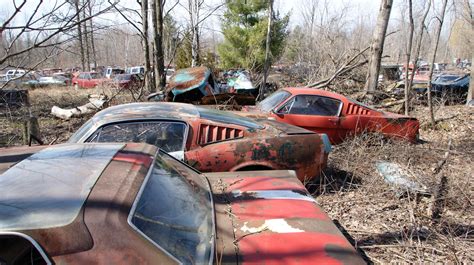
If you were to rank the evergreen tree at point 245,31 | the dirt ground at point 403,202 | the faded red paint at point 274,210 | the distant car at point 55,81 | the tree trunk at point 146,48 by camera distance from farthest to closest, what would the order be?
the distant car at point 55,81, the evergreen tree at point 245,31, the tree trunk at point 146,48, the dirt ground at point 403,202, the faded red paint at point 274,210

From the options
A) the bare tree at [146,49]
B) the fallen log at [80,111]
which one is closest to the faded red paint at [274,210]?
the fallen log at [80,111]

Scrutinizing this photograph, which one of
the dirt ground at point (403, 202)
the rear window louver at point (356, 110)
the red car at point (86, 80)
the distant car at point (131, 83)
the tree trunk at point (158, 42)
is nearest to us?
the dirt ground at point (403, 202)

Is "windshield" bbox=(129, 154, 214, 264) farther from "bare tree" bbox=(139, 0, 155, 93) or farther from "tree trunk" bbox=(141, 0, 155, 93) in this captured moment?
"bare tree" bbox=(139, 0, 155, 93)

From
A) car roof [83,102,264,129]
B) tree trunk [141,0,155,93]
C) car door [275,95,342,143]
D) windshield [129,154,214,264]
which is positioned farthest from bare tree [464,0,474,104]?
windshield [129,154,214,264]

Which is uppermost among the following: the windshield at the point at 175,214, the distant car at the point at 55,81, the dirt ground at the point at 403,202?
the windshield at the point at 175,214

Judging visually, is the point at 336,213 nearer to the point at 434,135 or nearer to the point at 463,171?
the point at 463,171

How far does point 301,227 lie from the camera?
2.41 m

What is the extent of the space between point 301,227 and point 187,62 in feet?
67.4

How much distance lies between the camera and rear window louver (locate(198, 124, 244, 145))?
14.0ft

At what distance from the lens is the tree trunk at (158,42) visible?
1171cm

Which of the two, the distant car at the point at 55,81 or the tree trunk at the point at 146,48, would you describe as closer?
the tree trunk at the point at 146,48

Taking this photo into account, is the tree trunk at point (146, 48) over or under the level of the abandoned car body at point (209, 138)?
over

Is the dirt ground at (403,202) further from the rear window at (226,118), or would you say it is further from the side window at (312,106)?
the rear window at (226,118)

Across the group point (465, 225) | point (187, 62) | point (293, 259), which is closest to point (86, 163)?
point (293, 259)
